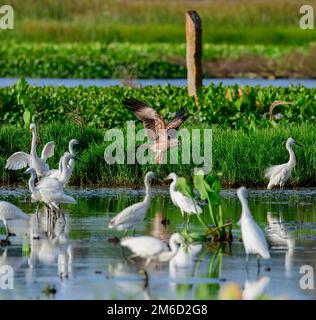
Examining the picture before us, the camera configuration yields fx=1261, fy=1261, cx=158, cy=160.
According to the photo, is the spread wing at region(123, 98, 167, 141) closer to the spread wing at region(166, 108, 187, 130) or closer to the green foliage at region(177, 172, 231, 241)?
the spread wing at region(166, 108, 187, 130)

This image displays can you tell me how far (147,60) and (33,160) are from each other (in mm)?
24342

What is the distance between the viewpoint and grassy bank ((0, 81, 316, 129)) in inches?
872

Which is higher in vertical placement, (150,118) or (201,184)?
(150,118)

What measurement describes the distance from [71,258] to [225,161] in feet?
19.3

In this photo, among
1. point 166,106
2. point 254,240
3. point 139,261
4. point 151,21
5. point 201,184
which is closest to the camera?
point 254,240

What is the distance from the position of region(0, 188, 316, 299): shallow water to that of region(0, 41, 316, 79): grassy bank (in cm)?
2128

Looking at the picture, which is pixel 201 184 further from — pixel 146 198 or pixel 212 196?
pixel 146 198

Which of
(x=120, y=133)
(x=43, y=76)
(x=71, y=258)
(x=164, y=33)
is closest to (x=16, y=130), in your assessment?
(x=120, y=133)

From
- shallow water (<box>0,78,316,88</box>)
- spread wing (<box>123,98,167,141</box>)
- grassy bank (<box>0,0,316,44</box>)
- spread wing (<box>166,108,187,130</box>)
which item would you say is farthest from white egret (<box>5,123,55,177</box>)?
grassy bank (<box>0,0,316,44</box>)

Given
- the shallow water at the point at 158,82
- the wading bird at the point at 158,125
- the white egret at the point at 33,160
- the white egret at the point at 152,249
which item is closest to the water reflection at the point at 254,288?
the white egret at the point at 152,249

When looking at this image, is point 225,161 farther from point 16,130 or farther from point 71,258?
point 71,258

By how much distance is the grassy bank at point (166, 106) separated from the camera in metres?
22.1

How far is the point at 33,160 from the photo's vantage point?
16.6 meters

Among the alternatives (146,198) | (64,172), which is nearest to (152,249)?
(146,198)
